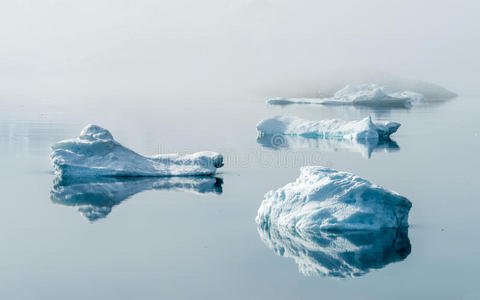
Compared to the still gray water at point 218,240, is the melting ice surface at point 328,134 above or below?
above

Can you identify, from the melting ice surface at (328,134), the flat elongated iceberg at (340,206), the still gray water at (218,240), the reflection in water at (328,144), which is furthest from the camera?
the melting ice surface at (328,134)

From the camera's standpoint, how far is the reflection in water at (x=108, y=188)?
47.8 ft

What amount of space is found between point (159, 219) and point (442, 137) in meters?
20.3

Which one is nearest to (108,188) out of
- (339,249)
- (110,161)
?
(110,161)

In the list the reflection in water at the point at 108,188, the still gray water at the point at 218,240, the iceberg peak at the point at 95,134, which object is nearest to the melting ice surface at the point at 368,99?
the still gray water at the point at 218,240

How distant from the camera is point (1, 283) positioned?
9.62 metres

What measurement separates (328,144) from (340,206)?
14563 mm

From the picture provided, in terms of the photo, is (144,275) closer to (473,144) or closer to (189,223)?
(189,223)

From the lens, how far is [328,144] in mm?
26375

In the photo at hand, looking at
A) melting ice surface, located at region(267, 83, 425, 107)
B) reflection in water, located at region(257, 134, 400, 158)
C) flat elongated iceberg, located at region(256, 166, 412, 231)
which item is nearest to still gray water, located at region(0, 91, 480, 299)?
flat elongated iceberg, located at region(256, 166, 412, 231)

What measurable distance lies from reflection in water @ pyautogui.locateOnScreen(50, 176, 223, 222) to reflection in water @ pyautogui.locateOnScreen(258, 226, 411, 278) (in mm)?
4133

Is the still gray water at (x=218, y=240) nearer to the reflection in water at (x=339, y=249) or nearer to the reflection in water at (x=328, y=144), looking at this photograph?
the reflection in water at (x=339, y=249)

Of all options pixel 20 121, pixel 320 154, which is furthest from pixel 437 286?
pixel 20 121

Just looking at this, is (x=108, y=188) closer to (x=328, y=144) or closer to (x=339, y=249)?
(x=339, y=249)
